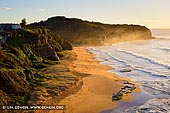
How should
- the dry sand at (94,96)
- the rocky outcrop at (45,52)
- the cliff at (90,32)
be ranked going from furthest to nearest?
the cliff at (90,32) → the rocky outcrop at (45,52) → the dry sand at (94,96)

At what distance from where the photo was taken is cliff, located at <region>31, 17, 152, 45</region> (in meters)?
110

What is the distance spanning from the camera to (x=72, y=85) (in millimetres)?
22797

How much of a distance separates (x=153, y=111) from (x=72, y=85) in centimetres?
773

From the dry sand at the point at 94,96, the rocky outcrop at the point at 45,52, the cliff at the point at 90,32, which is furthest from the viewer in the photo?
the cliff at the point at 90,32

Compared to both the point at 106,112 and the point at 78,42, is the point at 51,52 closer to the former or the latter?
the point at 106,112

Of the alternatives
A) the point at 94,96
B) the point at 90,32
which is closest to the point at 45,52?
the point at 94,96

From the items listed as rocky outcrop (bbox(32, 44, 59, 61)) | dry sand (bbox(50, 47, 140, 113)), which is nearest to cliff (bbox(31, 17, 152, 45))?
rocky outcrop (bbox(32, 44, 59, 61))

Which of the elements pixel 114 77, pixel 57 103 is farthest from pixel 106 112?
pixel 114 77

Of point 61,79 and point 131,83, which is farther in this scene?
point 131,83

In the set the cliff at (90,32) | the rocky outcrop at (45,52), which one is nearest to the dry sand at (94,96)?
the rocky outcrop at (45,52)

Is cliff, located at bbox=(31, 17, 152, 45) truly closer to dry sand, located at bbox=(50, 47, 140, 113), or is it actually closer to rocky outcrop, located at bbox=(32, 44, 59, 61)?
rocky outcrop, located at bbox=(32, 44, 59, 61)

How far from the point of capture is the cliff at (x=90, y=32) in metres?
110

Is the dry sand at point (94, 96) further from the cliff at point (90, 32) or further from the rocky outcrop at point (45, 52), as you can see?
the cliff at point (90, 32)

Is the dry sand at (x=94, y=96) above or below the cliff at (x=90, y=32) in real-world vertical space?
below
